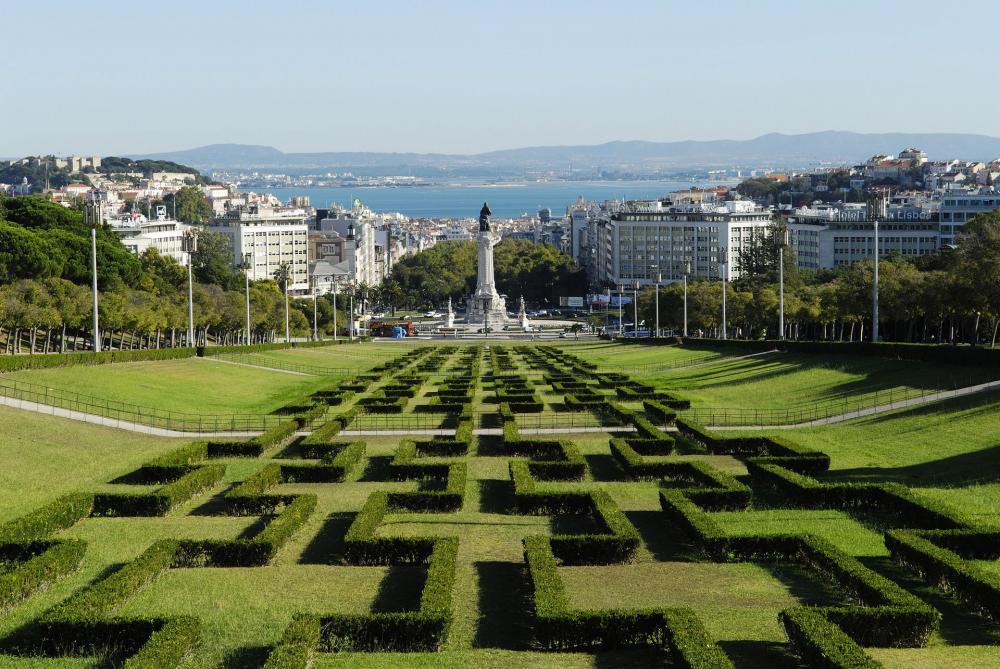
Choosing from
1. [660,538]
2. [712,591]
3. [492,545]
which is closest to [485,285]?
[660,538]

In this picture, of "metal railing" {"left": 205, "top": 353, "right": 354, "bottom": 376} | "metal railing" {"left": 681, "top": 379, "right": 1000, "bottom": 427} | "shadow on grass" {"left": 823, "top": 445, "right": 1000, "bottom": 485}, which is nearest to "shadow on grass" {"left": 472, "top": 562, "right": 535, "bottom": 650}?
"shadow on grass" {"left": 823, "top": 445, "right": 1000, "bottom": 485}

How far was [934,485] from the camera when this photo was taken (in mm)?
32219

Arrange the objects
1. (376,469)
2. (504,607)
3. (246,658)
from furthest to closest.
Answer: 1. (376,469)
2. (504,607)
3. (246,658)

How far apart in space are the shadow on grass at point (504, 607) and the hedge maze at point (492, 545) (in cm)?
5

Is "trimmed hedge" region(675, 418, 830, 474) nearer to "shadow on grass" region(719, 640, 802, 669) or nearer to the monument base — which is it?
"shadow on grass" region(719, 640, 802, 669)

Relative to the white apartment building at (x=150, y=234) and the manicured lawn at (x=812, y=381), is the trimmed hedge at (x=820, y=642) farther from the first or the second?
the white apartment building at (x=150, y=234)

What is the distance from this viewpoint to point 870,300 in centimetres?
8494

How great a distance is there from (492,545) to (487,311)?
139692 millimetres

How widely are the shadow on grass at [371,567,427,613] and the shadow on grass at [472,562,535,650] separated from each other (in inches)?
44.7

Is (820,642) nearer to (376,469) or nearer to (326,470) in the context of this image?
(326,470)

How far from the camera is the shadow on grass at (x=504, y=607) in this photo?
20250 millimetres

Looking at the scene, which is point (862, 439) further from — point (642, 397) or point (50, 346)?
point (50, 346)

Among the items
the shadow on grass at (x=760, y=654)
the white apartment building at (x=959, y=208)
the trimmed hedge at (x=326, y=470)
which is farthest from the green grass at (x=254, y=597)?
the white apartment building at (x=959, y=208)

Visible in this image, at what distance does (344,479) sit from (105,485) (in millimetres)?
6346
